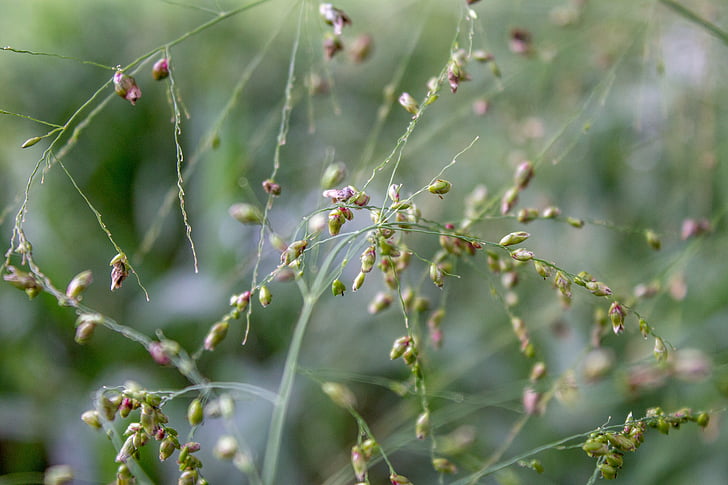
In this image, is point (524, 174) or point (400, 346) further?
point (524, 174)

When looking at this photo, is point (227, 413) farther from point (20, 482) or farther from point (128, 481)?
point (20, 482)

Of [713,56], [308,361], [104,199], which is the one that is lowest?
[308,361]

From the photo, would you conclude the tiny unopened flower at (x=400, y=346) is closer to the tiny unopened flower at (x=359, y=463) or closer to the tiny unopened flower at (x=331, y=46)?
the tiny unopened flower at (x=359, y=463)

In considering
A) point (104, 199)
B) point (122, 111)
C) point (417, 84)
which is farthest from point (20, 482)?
point (417, 84)

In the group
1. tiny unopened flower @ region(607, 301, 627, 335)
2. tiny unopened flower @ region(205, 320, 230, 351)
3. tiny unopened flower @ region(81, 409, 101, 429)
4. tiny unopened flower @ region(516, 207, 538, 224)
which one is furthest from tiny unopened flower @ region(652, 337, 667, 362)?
tiny unopened flower @ region(81, 409, 101, 429)

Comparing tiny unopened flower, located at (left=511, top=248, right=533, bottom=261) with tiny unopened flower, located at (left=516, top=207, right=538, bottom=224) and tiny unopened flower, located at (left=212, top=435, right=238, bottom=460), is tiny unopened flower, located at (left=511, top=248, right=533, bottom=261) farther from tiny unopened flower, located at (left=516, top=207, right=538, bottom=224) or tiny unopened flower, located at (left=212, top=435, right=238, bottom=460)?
tiny unopened flower, located at (left=212, top=435, right=238, bottom=460)

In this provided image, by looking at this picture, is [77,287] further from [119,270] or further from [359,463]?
[359,463]

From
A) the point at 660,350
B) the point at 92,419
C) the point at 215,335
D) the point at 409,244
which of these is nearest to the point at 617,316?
the point at 660,350

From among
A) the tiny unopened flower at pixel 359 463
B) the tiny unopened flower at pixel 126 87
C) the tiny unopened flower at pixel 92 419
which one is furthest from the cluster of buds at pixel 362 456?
the tiny unopened flower at pixel 126 87
